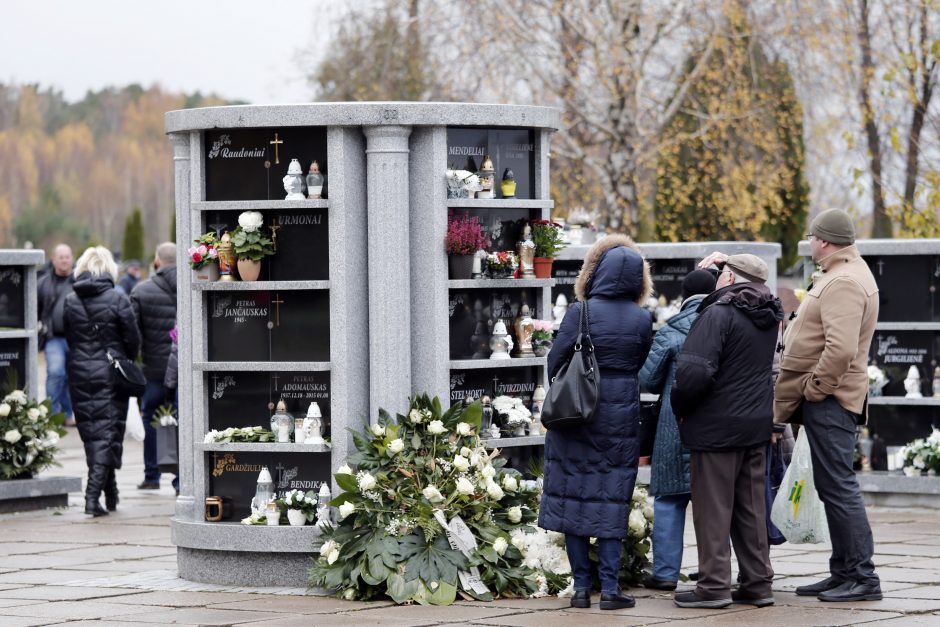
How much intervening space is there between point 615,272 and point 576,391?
27.8 inches

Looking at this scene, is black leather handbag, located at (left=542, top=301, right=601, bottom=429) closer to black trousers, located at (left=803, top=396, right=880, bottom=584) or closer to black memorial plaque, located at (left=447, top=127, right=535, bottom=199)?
black trousers, located at (left=803, top=396, right=880, bottom=584)

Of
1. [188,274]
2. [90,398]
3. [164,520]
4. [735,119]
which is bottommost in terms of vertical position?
[164,520]

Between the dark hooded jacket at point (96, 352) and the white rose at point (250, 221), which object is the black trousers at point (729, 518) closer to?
the white rose at point (250, 221)

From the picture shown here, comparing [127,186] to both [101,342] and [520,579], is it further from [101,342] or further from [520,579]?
[520,579]

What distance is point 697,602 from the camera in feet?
28.7

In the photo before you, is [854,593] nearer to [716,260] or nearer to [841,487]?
[841,487]

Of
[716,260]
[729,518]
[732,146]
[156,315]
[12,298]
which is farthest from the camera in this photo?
[732,146]

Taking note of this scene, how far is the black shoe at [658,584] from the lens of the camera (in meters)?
9.41

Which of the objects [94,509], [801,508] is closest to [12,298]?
[94,509]

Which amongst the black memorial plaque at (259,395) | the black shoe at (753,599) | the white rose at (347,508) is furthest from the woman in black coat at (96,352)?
the black shoe at (753,599)

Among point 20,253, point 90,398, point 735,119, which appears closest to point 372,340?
point 90,398

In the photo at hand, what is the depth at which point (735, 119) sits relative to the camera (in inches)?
1065

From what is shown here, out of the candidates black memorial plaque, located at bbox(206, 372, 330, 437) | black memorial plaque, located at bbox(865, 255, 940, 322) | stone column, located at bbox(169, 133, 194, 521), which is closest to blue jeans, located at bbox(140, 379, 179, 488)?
stone column, located at bbox(169, 133, 194, 521)

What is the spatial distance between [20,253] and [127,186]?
123ft
